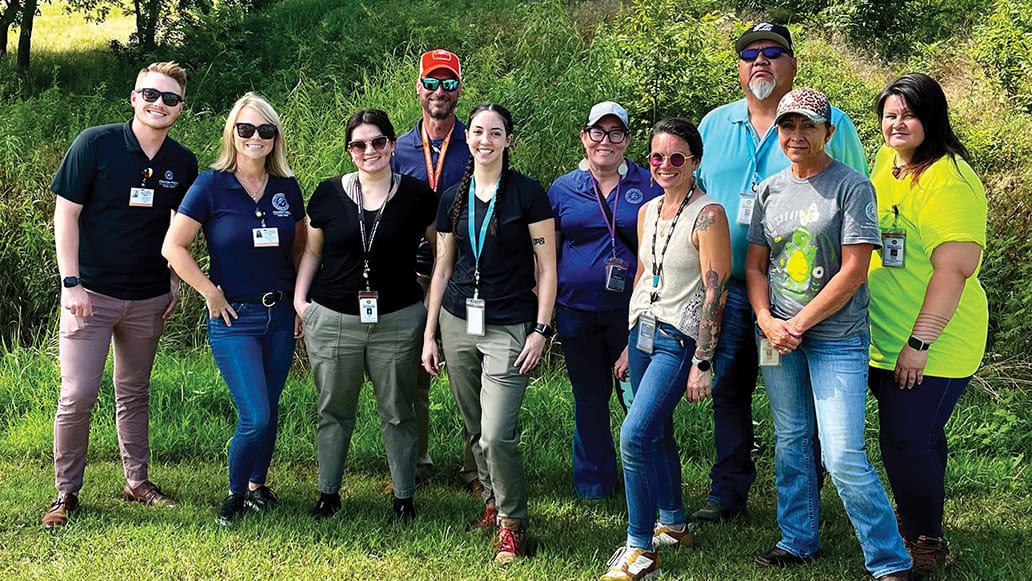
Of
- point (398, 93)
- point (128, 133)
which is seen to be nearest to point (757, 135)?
point (128, 133)

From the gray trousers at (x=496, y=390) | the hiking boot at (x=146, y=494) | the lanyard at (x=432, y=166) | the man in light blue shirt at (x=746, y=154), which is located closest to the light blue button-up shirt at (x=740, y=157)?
the man in light blue shirt at (x=746, y=154)

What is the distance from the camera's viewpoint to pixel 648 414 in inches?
153

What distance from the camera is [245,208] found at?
175 inches

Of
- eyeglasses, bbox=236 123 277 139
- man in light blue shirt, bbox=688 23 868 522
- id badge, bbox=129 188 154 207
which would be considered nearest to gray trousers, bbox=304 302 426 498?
eyeglasses, bbox=236 123 277 139

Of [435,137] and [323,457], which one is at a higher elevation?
[435,137]

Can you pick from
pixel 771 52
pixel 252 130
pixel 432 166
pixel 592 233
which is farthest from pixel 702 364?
pixel 252 130

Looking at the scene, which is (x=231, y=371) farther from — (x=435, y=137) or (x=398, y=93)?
(x=398, y=93)

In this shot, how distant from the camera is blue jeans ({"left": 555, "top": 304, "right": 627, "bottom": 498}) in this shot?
4699 millimetres

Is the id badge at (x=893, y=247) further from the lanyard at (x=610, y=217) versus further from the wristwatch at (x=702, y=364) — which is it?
the lanyard at (x=610, y=217)

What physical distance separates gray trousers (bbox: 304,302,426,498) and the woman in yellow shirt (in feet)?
7.20

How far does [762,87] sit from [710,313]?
4.24ft

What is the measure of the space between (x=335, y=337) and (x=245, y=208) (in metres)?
0.77

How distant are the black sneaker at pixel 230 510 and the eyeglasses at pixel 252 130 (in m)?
1.83

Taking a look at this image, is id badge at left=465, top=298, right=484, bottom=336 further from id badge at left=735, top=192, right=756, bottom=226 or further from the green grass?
id badge at left=735, top=192, right=756, bottom=226
